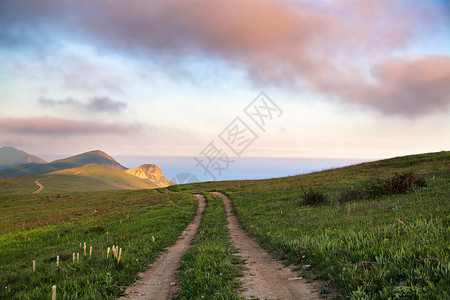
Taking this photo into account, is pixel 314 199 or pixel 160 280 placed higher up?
pixel 314 199

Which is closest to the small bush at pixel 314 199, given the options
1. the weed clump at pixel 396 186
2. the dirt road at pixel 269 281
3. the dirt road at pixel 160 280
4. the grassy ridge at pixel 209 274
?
the weed clump at pixel 396 186

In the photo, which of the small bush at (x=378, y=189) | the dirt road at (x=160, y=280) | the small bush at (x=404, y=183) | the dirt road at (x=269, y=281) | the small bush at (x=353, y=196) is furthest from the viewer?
the small bush at (x=353, y=196)

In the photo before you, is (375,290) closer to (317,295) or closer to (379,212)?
(317,295)

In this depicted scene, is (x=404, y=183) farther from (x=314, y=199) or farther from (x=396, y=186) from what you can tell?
(x=314, y=199)

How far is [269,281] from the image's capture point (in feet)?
23.3

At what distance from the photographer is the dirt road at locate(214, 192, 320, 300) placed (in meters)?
6.08

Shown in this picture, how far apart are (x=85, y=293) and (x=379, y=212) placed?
554 inches

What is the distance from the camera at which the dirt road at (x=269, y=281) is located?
6.08 meters

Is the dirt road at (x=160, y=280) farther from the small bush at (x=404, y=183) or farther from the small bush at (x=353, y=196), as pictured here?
the small bush at (x=404, y=183)

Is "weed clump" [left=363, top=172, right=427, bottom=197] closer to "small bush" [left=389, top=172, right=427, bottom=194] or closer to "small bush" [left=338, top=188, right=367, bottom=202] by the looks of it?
"small bush" [left=389, top=172, right=427, bottom=194]

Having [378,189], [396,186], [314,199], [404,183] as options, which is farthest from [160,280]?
[404,183]

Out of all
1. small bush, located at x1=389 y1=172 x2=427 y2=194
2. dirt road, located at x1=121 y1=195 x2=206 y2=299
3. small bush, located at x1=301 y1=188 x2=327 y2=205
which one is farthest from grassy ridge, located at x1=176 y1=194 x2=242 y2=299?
small bush, located at x1=389 y1=172 x2=427 y2=194

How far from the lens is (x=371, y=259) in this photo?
6738 millimetres

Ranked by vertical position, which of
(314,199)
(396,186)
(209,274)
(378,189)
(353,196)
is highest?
(396,186)
